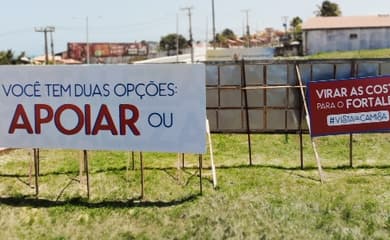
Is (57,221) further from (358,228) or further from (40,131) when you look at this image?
(358,228)

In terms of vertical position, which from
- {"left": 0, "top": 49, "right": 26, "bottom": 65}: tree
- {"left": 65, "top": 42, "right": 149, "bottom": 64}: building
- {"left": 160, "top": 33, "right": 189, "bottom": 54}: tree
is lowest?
{"left": 0, "top": 49, "right": 26, "bottom": 65}: tree

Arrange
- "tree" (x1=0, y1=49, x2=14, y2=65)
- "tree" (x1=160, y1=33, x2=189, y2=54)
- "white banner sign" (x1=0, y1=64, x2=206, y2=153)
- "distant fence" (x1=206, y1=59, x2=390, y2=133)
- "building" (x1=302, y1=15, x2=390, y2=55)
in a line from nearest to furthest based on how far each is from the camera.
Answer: "white banner sign" (x1=0, y1=64, x2=206, y2=153), "distant fence" (x1=206, y1=59, x2=390, y2=133), "building" (x1=302, y1=15, x2=390, y2=55), "tree" (x1=0, y1=49, x2=14, y2=65), "tree" (x1=160, y1=33, x2=189, y2=54)

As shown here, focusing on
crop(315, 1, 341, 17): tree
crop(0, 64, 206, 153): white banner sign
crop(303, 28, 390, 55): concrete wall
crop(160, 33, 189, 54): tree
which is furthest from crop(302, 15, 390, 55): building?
crop(160, 33, 189, 54): tree

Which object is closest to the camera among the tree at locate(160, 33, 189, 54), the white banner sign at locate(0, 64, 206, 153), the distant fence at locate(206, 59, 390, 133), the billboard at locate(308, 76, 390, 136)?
the white banner sign at locate(0, 64, 206, 153)

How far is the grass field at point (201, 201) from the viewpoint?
737cm

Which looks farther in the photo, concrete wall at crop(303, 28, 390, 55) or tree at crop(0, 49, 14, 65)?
tree at crop(0, 49, 14, 65)

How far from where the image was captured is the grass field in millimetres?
7371

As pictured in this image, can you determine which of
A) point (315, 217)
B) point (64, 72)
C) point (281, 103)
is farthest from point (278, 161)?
point (64, 72)

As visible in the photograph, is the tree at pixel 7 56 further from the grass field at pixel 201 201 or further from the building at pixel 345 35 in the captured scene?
the grass field at pixel 201 201

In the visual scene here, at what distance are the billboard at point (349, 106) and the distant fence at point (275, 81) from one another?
2.74 m

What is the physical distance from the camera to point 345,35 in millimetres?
52375

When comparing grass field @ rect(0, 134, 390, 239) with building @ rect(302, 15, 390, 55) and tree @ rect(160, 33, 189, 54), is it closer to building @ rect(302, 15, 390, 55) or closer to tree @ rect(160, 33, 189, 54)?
building @ rect(302, 15, 390, 55)

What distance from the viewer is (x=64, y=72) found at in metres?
8.63

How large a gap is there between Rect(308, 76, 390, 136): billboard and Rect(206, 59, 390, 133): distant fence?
9.00 ft
